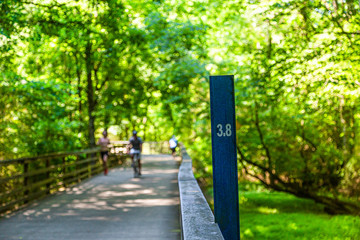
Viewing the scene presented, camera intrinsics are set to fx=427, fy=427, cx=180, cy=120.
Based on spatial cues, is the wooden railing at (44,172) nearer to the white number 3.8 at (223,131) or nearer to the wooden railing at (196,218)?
the wooden railing at (196,218)

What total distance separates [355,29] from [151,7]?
11.3 m

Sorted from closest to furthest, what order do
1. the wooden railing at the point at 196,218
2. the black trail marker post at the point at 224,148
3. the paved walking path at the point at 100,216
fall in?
the wooden railing at the point at 196,218
the black trail marker post at the point at 224,148
the paved walking path at the point at 100,216

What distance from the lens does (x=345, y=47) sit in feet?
31.8

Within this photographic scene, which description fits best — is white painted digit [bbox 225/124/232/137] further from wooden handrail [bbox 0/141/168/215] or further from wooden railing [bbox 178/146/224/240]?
wooden handrail [bbox 0/141/168/215]

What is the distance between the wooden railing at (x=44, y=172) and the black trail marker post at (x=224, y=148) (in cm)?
693

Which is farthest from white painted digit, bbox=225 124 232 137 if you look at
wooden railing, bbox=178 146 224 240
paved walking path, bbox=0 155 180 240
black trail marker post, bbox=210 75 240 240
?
paved walking path, bbox=0 155 180 240

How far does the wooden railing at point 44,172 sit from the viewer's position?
10.8 metres

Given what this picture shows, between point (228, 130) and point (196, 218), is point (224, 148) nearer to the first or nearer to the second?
point (228, 130)

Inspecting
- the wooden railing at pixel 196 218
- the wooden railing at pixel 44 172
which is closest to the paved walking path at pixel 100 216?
the wooden railing at pixel 44 172

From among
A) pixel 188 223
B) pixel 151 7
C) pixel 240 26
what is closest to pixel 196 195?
pixel 188 223

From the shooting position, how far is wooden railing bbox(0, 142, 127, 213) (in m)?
10.8

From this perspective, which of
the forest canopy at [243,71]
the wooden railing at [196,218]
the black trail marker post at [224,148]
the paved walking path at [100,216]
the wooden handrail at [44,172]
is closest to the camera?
the wooden railing at [196,218]

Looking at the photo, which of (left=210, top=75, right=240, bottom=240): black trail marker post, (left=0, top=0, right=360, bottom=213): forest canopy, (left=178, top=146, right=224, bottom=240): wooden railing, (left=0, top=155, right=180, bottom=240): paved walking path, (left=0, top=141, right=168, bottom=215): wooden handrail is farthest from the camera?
(left=0, top=141, right=168, bottom=215): wooden handrail

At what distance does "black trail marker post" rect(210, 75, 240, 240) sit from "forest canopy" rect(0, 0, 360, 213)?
6078 millimetres
